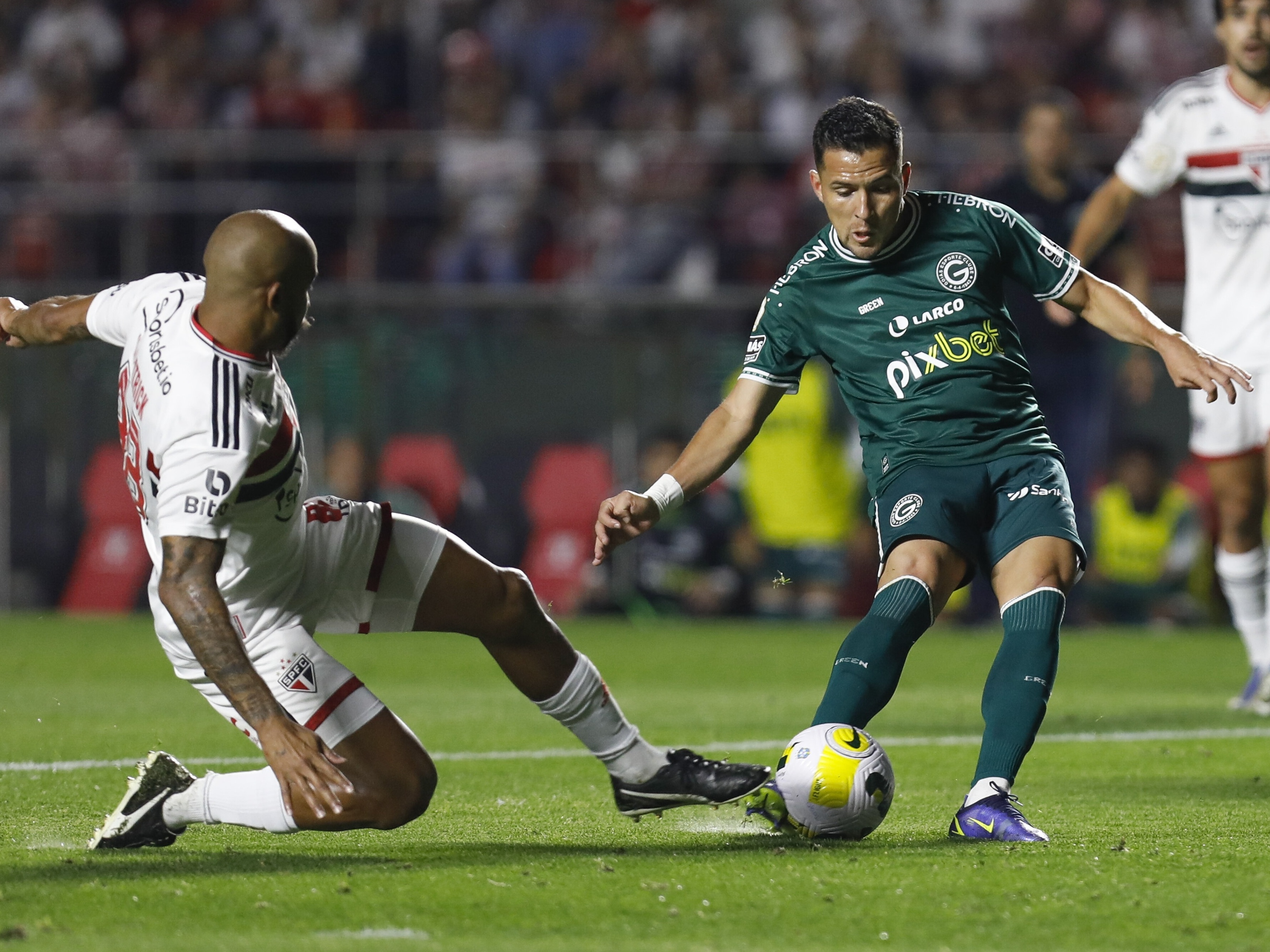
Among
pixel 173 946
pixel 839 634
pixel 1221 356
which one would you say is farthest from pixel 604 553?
pixel 839 634

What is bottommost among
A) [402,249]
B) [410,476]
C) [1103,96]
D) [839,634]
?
[839,634]

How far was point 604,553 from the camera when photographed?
4.93 metres

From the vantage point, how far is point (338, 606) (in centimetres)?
496

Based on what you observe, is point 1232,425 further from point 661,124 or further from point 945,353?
point 661,124

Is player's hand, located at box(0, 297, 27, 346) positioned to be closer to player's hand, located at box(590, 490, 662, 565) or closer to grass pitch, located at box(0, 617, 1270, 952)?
grass pitch, located at box(0, 617, 1270, 952)

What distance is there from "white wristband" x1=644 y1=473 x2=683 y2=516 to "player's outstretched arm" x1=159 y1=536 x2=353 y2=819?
1.33 meters

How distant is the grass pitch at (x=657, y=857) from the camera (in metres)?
3.54

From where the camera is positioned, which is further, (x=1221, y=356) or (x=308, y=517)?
(x=1221, y=356)

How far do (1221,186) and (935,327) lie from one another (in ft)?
10.7

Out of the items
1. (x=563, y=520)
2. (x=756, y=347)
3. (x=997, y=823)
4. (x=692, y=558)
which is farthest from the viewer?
(x=563, y=520)

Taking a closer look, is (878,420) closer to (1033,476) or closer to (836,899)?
(1033,476)

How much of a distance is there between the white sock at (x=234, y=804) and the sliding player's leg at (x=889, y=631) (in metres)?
1.41

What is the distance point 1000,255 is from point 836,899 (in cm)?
221

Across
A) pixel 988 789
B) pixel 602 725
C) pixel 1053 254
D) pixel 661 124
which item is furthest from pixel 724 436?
pixel 661 124
